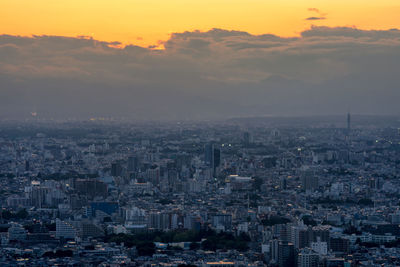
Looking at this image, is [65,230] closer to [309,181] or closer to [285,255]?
[285,255]

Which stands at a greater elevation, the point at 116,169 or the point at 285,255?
the point at 116,169

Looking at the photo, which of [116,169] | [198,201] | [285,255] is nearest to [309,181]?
[198,201]

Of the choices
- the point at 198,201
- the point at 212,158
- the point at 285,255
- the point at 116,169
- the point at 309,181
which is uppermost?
the point at 212,158

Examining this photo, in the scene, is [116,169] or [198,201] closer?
[198,201]

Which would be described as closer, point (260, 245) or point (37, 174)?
point (260, 245)

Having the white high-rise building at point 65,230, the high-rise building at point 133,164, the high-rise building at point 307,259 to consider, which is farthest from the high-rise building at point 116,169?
the high-rise building at point 307,259

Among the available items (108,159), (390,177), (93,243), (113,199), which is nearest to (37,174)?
(108,159)

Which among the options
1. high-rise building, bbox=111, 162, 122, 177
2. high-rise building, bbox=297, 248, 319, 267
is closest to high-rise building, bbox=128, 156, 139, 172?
high-rise building, bbox=111, 162, 122, 177

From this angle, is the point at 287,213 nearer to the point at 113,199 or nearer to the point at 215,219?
the point at 215,219

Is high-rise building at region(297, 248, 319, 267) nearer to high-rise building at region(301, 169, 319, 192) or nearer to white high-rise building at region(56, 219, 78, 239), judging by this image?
white high-rise building at region(56, 219, 78, 239)
